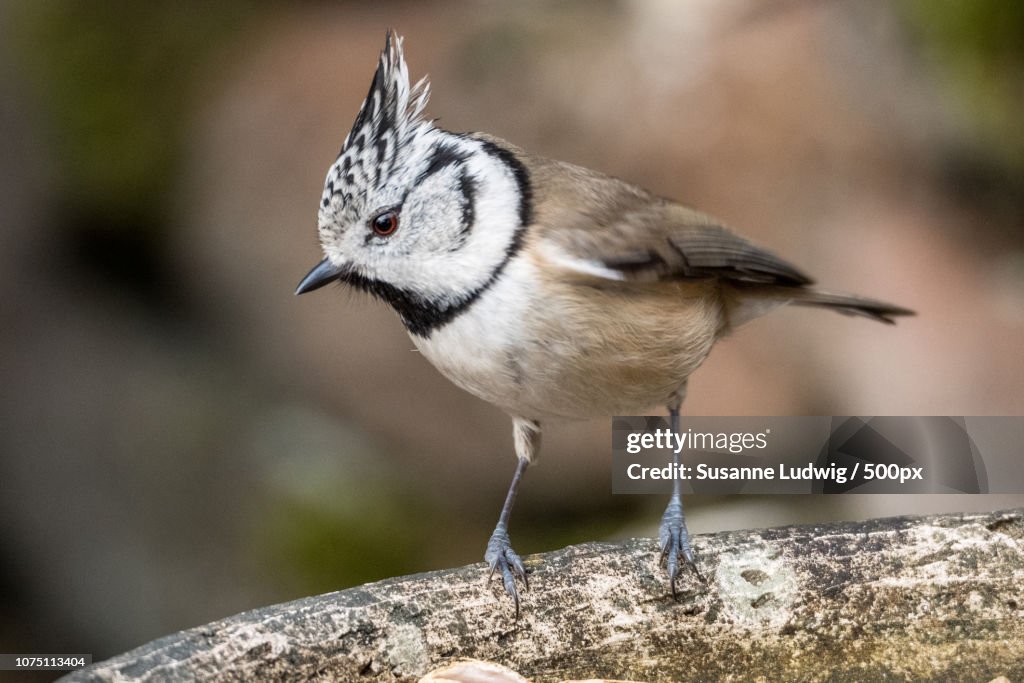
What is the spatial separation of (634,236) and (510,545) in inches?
34.3

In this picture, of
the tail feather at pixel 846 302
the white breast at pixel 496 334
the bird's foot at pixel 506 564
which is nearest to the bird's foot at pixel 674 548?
the bird's foot at pixel 506 564

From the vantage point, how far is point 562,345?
2.47 meters

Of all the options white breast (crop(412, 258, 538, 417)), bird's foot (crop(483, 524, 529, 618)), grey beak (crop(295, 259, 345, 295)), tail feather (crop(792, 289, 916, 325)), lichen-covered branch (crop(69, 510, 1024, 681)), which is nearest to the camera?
lichen-covered branch (crop(69, 510, 1024, 681))

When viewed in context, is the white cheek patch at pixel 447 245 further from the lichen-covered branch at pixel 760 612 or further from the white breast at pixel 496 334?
the lichen-covered branch at pixel 760 612

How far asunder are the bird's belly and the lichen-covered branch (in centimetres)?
42

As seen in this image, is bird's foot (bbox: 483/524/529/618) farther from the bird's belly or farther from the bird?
the bird's belly

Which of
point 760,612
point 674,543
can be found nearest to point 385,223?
point 674,543

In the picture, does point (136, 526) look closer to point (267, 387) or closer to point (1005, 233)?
point (267, 387)

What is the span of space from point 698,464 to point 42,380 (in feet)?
10.2

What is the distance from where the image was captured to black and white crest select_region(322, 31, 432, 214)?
8.12ft

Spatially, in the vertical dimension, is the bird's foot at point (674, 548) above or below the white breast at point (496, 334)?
below

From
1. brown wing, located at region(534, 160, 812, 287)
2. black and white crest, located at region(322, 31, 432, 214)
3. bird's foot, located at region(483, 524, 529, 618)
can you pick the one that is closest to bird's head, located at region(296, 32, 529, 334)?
black and white crest, located at region(322, 31, 432, 214)

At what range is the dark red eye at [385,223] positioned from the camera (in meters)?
2.52

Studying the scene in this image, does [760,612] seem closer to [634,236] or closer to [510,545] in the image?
[510,545]
